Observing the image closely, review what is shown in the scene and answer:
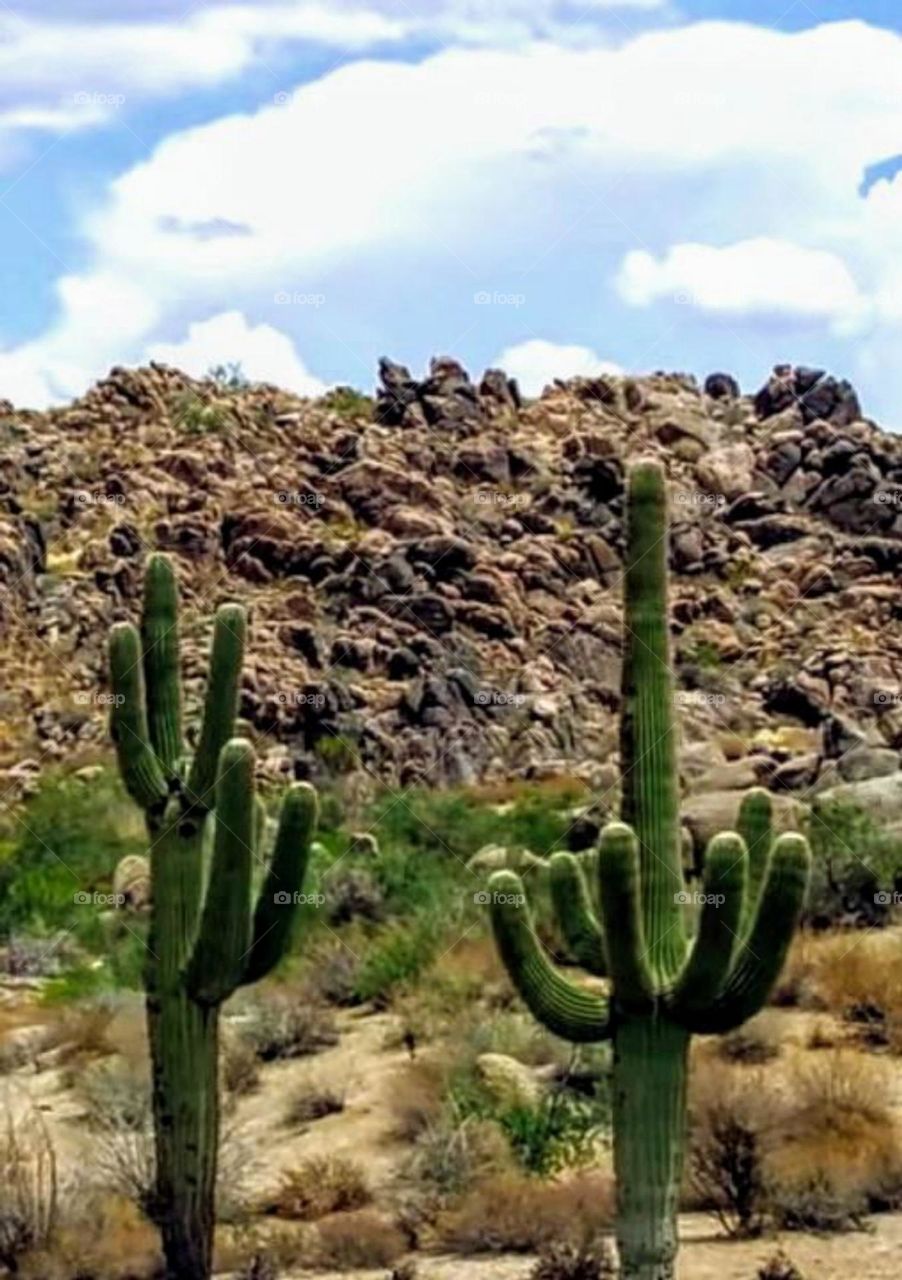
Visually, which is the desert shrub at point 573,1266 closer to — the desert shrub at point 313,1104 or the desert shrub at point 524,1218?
the desert shrub at point 524,1218

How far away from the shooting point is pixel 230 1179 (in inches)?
615

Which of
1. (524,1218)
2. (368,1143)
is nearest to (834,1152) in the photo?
(524,1218)

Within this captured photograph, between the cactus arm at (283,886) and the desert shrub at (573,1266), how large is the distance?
7.43ft

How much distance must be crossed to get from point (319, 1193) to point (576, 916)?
15.8ft

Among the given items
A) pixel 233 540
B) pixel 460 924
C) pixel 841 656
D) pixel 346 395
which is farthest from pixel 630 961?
pixel 346 395

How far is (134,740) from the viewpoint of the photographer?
1252 cm

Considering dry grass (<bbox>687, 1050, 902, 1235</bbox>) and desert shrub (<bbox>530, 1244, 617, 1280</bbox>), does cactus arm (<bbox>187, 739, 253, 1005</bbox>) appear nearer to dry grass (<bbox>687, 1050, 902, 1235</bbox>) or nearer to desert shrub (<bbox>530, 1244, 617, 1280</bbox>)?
desert shrub (<bbox>530, 1244, 617, 1280</bbox>)

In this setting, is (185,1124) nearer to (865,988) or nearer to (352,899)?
(865,988)

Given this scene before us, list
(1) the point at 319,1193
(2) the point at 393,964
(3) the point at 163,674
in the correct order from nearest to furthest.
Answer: (3) the point at 163,674 → (1) the point at 319,1193 → (2) the point at 393,964

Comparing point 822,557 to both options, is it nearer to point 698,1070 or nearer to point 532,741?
point 532,741

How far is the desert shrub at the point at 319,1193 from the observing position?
15.4 meters

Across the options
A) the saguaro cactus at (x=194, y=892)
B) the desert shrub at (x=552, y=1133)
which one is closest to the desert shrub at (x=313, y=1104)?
the desert shrub at (x=552, y=1133)

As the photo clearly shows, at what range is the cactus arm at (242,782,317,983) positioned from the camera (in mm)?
12148

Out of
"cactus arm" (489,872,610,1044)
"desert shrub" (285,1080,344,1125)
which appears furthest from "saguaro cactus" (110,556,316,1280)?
"desert shrub" (285,1080,344,1125)
